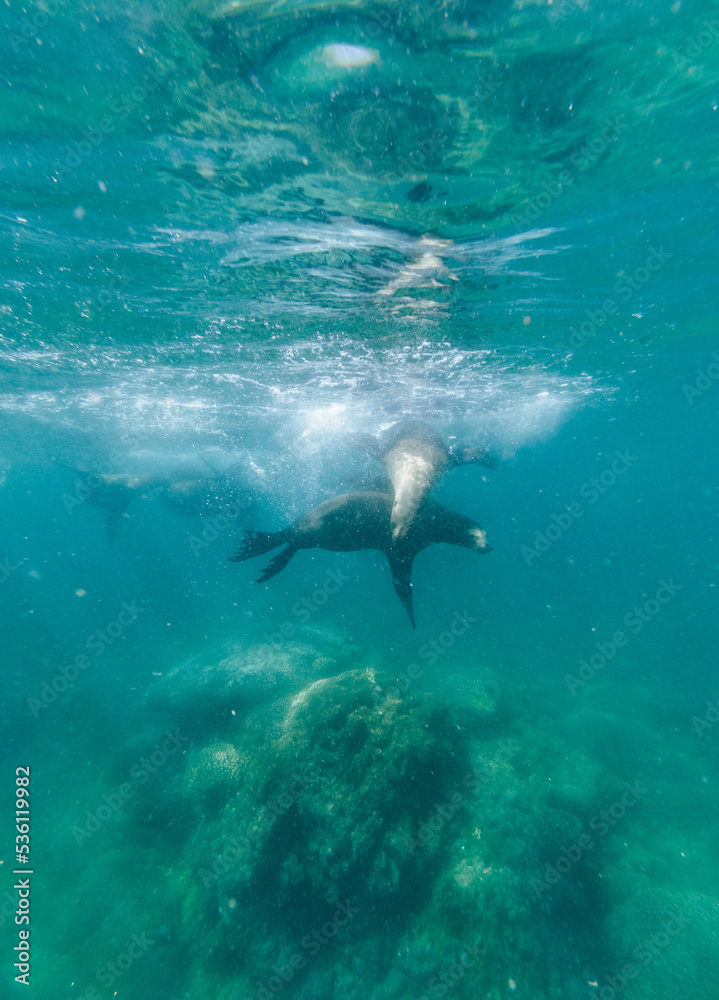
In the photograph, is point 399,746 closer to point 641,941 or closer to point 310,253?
point 641,941

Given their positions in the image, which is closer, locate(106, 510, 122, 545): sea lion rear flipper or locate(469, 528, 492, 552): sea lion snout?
locate(469, 528, 492, 552): sea lion snout

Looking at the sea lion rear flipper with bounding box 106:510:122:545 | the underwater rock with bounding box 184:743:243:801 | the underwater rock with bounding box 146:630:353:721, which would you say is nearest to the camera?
the underwater rock with bounding box 184:743:243:801

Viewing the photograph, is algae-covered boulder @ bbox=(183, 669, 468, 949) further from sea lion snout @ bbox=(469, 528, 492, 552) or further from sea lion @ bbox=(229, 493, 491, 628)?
sea lion snout @ bbox=(469, 528, 492, 552)

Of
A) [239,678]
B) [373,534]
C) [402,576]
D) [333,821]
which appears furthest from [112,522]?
[402,576]

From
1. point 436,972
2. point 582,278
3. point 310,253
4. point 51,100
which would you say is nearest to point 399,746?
point 436,972

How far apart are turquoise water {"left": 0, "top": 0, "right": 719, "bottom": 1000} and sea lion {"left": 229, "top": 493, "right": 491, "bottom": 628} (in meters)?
3.19

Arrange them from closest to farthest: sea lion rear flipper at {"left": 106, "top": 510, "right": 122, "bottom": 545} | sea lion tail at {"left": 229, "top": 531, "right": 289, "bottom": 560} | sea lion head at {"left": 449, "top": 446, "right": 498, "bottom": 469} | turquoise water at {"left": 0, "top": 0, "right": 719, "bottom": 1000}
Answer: turquoise water at {"left": 0, "top": 0, "right": 719, "bottom": 1000} → sea lion tail at {"left": 229, "top": 531, "right": 289, "bottom": 560} → sea lion head at {"left": 449, "top": 446, "right": 498, "bottom": 469} → sea lion rear flipper at {"left": 106, "top": 510, "right": 122, "bottom": 545}

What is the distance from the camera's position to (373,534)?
7043 millimetres

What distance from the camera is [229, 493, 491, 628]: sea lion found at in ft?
19.5

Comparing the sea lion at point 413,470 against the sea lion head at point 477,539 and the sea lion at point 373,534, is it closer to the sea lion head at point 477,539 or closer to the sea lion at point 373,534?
the sea lion at point 373,534

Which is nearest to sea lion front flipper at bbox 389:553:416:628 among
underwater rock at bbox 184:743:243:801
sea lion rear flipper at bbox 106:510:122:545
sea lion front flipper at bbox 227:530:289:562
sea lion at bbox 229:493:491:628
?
A: sea lion at bbox 229:493:491:628

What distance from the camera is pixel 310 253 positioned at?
9.62 metres

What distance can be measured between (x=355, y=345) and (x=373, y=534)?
33.8 ft

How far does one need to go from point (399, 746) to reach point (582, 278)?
12813mm
